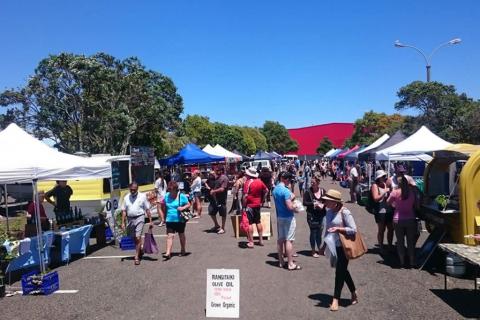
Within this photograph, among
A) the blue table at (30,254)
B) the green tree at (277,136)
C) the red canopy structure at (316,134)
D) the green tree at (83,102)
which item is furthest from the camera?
the red canopy structure at (316,134)

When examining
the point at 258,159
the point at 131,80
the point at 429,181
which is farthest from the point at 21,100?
the point at 429,181

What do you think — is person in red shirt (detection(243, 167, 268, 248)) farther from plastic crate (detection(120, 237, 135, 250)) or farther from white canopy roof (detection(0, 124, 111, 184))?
white canopy roof (detection(0, 124, 111, 184))

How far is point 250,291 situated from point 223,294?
1.42 meters

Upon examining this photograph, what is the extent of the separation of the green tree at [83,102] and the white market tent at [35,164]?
63.5ft

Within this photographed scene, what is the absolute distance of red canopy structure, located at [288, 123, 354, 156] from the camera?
121500mm

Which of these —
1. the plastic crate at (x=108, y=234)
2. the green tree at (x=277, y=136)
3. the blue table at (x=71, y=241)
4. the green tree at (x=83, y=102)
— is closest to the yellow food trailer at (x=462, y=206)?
the blue table at (x=71, y=241)

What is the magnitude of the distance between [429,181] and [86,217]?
8183 mm

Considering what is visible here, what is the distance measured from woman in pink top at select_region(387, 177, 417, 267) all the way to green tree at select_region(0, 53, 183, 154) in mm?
23965

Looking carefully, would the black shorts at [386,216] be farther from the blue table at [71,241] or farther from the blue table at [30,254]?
the blue table at [30,254]

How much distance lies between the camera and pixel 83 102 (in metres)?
29.2

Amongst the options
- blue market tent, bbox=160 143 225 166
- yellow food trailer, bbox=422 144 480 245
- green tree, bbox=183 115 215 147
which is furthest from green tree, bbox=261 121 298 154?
yellow food trailer, bbox=422 144 480 245

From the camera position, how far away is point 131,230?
9.53 metres

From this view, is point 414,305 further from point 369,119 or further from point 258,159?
point 369,119

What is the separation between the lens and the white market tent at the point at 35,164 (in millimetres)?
8641
